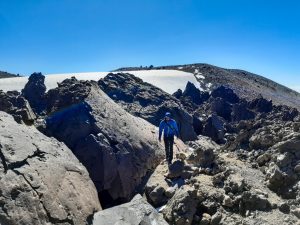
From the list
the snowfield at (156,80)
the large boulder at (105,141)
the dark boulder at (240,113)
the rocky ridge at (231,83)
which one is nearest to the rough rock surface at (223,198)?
the large boulder at (105,141)

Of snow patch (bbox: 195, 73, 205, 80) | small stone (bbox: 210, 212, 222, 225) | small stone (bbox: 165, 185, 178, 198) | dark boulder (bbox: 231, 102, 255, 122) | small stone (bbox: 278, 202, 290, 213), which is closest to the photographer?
small stone (bbox: 278, 202, 290, 213)

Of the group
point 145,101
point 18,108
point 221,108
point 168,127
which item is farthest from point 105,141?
point 221,108

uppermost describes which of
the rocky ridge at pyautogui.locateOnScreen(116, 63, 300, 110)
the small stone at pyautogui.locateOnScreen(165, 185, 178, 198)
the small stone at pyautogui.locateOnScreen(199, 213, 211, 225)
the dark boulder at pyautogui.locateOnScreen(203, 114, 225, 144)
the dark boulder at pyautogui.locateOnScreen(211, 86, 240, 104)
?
the rocky ridge at pyautogui.locateOnScreen(116, 63, 300, 110)

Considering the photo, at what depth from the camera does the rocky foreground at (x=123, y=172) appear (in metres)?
9.50

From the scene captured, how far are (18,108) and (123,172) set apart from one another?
4.92m

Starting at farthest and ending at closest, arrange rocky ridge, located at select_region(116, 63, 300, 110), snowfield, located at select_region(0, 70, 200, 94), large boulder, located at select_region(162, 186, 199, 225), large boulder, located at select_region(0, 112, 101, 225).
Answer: rocky ridge, located at select_region(116, 63, 300, 110) < snowfield, located at select_region(0, 70, 200, 94) < large boulder, located at select_region(162, 186, 199, 225) < large boulder, located at select_region(0, 112, 101, 225)

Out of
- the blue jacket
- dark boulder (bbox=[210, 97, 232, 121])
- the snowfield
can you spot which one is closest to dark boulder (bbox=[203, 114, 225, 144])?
dark boulder (bbox=[210, 97, 232, 121])

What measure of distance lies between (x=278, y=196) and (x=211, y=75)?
69.5 metres

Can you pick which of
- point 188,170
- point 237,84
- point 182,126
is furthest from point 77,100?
point 237,84

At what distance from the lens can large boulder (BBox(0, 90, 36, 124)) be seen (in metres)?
13.1

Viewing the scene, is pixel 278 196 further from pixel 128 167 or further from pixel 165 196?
pixel 128 167

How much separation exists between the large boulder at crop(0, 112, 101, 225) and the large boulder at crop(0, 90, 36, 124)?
1.61 meters

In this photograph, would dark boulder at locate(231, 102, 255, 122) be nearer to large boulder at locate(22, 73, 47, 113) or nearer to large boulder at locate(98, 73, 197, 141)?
large boulder at locate(98, 73, 197, 141)

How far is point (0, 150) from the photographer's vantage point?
31.5ft
